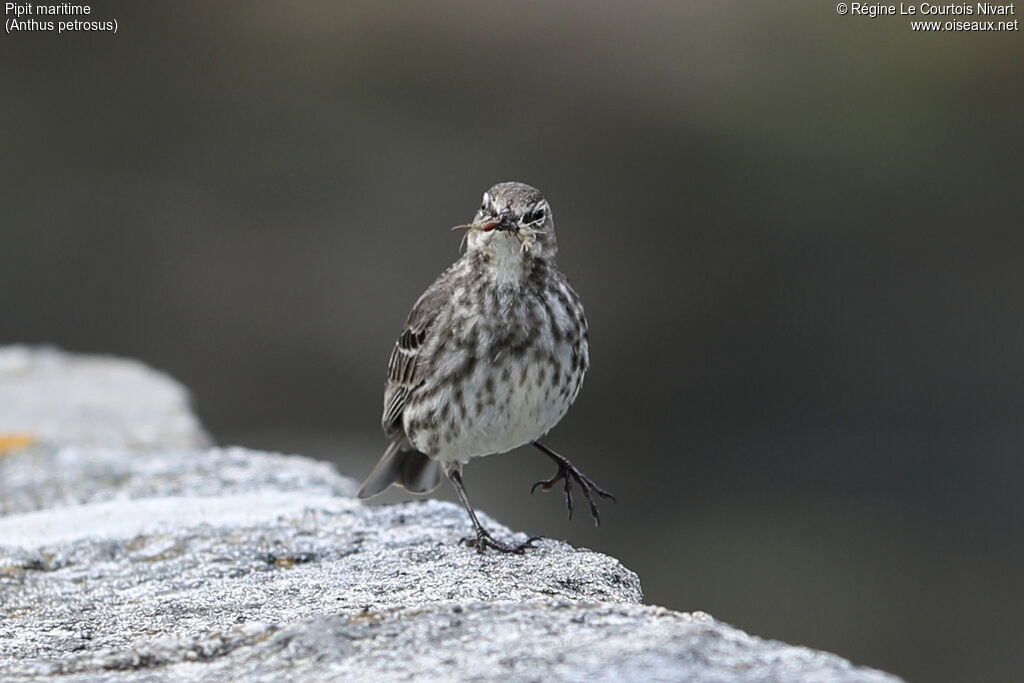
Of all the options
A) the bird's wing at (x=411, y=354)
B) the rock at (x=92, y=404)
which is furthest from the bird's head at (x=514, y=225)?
the rock at (x=92, y=404)

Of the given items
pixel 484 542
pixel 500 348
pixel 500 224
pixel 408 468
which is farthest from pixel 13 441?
pixel 484 542

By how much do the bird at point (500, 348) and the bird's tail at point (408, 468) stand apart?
1.08ft

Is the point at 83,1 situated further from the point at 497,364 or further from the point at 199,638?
the point at 199,638

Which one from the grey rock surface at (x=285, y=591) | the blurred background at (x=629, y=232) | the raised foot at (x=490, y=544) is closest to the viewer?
the grey rock surface at (x=285, y=591)

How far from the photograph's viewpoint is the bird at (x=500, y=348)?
5520mm

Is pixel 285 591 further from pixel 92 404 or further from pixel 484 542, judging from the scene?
pixel 92 404

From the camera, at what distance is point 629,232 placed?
1464 cm

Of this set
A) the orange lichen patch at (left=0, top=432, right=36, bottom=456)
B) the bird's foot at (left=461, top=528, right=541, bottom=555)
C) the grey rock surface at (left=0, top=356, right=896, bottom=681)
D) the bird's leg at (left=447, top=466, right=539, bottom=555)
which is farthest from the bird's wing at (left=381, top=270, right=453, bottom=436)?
the orange lichen patch at (left=0, top=432, right=36, bottom=456)

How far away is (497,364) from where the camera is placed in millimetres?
5555

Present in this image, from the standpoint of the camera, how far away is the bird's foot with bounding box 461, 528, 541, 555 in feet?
15.7

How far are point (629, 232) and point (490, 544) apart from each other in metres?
9.98

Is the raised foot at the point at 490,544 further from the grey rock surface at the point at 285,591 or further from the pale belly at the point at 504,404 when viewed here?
the pale belly at the point at 504,404

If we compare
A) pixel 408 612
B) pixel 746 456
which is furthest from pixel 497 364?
pixel 746 456

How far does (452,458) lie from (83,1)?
1235cm
